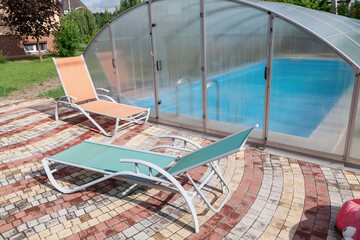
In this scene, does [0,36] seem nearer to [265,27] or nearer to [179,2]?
[179,2]

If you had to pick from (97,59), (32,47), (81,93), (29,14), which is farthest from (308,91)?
(32,47)

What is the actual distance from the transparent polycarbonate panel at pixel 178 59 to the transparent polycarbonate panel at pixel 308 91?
65.3 inches

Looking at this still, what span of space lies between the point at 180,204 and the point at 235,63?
9.79 feet

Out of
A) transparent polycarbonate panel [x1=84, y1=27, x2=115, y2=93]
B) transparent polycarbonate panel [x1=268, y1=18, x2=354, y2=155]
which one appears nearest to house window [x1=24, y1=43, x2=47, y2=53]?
transparent polycarbonate panel [x1=84, y1=27, x2=115, y2=93]

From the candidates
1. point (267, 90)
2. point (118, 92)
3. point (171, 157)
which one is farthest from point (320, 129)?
point (118, 92)

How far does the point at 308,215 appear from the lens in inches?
137

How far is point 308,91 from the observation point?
188 inches

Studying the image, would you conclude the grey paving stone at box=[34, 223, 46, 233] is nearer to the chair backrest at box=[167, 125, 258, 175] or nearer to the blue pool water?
the chair backrest at box=[167, 125, 258, 175]

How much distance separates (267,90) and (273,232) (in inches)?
107

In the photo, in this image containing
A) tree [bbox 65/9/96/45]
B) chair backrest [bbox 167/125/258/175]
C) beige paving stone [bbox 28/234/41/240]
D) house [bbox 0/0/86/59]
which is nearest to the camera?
chair backrest [bbox 167/125/258/175]

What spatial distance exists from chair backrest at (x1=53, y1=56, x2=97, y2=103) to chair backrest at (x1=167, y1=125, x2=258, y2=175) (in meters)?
4.70

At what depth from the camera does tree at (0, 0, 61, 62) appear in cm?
2127

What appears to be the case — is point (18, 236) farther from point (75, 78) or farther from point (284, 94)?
point (75, 78)

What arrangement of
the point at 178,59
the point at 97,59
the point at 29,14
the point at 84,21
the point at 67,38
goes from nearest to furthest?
the point at 178,59 → the point at 97,59 → the point at 29,14 → the point at 67,38 → the point at 84,21
